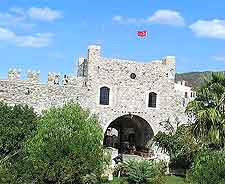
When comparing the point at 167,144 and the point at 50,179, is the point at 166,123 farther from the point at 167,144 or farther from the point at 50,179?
the point at 50,179

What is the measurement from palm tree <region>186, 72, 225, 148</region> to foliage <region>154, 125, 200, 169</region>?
7538 mm

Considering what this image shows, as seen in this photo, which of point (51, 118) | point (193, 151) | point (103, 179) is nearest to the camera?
A: point (51, 118)

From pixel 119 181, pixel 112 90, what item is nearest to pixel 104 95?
pixel 112 90

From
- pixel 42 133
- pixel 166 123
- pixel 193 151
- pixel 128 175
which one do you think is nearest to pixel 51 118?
pixel 42 133


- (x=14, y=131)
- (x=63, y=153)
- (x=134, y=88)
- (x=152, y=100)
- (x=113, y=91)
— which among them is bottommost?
(x=63, y=153)

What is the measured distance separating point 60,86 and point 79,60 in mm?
5838

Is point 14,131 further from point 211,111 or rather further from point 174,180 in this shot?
point 211,111

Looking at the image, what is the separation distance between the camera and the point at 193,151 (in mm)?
38625

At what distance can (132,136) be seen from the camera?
50.6m

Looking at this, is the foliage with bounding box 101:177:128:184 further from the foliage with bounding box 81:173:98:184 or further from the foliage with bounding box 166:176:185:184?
the foliage with bounding box 166:176:185:184

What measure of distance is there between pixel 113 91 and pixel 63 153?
514 inches

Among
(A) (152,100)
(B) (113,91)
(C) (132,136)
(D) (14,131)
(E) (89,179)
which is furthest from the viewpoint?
(C) (132,136)

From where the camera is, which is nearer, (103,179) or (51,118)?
(51,118)

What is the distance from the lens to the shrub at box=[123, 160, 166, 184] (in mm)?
35219
